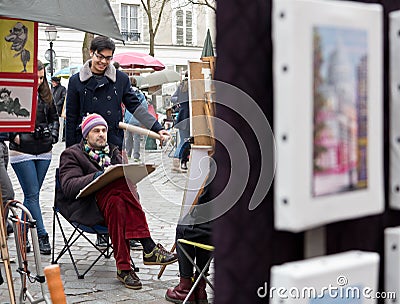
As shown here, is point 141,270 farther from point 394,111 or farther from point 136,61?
point 136,61

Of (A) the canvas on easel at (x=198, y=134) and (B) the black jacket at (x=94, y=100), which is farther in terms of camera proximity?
(B) the black jacket at (x=94, y=100)

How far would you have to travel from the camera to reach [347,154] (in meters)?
1.16

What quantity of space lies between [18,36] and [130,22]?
39191 mm

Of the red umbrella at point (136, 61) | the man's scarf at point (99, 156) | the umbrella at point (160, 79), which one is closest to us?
the man's scarf at point (99, 156)

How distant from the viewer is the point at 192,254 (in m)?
4.75

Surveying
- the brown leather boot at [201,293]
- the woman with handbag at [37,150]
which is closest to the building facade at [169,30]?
the woman with handbag at [37,150]

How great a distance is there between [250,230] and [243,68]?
10.2 inches

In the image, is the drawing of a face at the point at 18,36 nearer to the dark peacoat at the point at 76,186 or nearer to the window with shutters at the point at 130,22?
the dark peacoat at the point at 76,186

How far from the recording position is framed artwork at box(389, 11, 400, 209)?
1.30 metres

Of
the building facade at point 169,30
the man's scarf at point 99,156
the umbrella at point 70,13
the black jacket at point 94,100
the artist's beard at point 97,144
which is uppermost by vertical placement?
the building facade at point 169,30

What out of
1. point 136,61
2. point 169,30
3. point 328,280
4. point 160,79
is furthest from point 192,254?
point 169,30

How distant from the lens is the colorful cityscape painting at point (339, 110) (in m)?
1.11

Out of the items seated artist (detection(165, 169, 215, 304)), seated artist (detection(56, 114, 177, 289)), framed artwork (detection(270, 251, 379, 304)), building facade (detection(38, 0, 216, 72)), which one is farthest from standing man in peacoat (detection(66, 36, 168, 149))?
building facade (detection(38, 0, 216, 72))

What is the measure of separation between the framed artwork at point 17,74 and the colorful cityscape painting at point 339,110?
3001 millimetres
